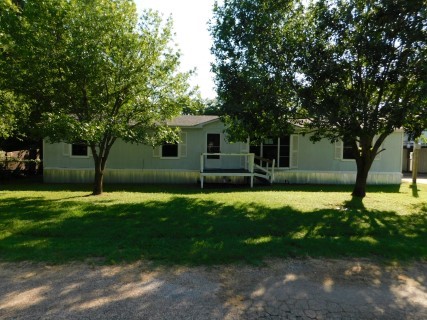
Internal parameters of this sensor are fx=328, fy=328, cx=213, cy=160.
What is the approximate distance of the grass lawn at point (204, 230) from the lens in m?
5.63

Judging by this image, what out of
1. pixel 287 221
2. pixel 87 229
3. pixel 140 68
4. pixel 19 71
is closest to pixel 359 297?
pixel 287 221

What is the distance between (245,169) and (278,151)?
8.13 feet

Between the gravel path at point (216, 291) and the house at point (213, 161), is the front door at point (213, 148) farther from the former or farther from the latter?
the gravel path at point (216, 291)

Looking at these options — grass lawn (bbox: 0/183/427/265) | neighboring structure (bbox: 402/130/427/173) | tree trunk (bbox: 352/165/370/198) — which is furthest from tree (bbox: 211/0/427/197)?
neighboring structure (bbox: 402/130/427/173)

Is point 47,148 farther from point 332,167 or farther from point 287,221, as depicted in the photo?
point 332,167

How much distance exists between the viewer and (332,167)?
755 inches

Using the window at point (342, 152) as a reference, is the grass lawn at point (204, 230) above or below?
below

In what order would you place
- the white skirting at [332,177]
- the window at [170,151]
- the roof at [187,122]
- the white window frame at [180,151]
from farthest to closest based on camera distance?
the white skirting at [332,177], the window at [170,151], the white window frame at [180,151], the roof at [187,122]

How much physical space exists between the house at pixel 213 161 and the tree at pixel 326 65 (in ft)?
21.9

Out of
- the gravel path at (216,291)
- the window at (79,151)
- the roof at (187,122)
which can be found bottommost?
the gravel path at (216,291)

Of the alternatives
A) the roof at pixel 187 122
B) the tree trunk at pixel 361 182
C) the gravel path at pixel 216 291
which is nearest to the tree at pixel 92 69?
the roof at pixel 187 122

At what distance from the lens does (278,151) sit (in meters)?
19.2

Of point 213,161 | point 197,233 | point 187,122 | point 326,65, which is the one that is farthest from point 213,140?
point 197,233

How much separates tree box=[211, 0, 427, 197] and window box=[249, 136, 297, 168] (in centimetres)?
716
